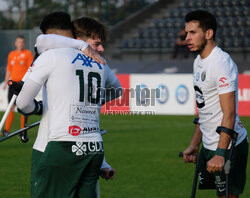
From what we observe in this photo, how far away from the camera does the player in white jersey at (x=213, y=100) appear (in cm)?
455

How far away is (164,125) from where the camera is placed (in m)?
16.7

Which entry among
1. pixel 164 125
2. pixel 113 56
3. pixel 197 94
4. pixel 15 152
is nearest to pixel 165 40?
pixel 113 56

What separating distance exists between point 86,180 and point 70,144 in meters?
0.27

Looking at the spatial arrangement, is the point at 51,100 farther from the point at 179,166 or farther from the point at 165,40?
the point at 165,40

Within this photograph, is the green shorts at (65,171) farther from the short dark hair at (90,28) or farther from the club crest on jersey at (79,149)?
the short dark hair at (90,28)

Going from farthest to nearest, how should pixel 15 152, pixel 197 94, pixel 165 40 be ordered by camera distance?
pixel 165 40
pixel 15 152
pixel 197 94

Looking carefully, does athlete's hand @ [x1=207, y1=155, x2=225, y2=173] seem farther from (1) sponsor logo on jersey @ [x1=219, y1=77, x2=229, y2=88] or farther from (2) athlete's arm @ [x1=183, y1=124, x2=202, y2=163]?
(2) athlete's arm @ [x1=183, y1=124, x2=202, y2=163]

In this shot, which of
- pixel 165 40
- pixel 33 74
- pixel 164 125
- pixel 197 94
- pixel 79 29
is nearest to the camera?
pixel 33 74

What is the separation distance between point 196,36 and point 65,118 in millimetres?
1768

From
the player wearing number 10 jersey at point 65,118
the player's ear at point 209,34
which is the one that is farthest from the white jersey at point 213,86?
the player wearing number 10 jersey at point 65,118

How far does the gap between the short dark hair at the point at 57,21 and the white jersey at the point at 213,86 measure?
140 centimetres

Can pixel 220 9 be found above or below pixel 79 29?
above

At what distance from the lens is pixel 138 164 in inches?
387

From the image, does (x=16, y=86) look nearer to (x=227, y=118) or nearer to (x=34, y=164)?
(x=34, y=164)
